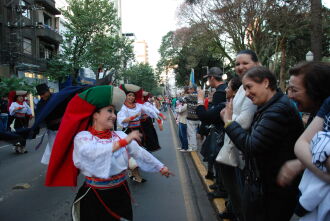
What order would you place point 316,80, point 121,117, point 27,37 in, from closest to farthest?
point 316,80 < point 121,117 < point 27,37

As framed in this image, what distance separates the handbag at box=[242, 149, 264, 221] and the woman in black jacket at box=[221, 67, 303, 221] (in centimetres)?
2

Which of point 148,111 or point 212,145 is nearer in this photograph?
point 212,145

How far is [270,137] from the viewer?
2.37 metres

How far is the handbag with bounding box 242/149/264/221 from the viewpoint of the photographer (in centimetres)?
257

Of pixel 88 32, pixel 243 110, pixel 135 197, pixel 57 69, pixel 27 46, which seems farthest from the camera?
pixel 27 46

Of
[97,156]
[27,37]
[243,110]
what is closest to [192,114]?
[243,110]

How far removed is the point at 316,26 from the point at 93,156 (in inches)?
317

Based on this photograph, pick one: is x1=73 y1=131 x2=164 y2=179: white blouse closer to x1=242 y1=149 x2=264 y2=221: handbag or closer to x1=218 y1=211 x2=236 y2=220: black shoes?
x1=242 y1=149 x2=264 y2=221: handbag

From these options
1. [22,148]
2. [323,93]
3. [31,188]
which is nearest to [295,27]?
[22,148]

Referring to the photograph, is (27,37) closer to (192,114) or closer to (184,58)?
(192,114)

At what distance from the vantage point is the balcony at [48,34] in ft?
103

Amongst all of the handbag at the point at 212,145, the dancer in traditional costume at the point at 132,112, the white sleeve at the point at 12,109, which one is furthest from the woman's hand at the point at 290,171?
the white sleeve at the point at 12,109

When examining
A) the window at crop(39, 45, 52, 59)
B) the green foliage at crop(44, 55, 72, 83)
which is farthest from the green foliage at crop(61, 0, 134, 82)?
the window at crop(39, 45, 52, 59)

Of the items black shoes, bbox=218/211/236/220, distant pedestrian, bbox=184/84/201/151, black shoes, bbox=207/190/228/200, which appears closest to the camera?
black shoes, bbox=218/211/236/220
